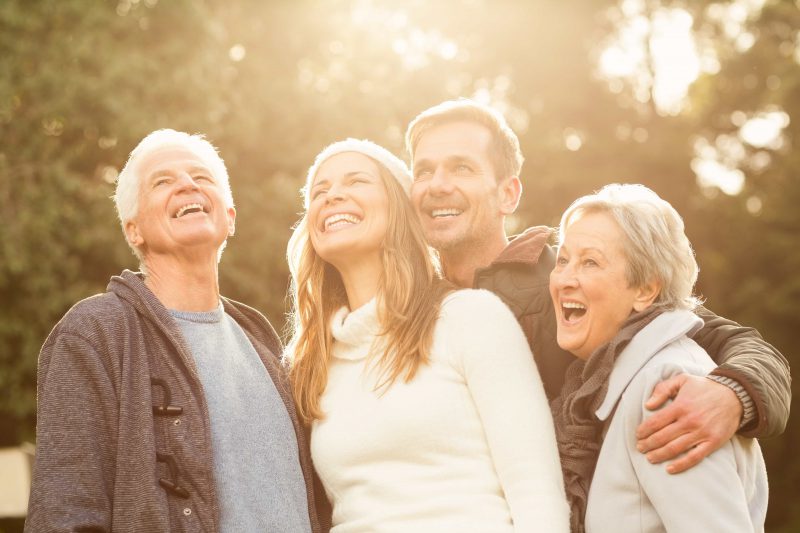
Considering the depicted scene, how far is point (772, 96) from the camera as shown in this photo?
61.0 feet

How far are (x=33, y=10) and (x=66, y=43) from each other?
1.70 feet

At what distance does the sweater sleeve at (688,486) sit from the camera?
2.71 metres

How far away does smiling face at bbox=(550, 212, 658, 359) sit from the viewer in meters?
3.22

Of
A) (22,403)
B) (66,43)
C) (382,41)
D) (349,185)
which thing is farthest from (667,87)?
(349,185)

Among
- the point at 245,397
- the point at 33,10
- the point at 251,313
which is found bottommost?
the point at 245,397

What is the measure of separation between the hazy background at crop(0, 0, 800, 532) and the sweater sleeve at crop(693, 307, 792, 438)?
9.46 meters

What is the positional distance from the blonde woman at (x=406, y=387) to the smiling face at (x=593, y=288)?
0.59ft

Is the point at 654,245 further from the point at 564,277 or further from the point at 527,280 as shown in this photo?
the point at 527,280

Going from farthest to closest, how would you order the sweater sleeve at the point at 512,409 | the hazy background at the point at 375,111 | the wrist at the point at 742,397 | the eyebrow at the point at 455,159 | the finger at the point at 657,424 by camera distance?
the hazy background at the point at 375,111
the eyebrow at the point at 455,159
the sweater sleeve at the point at 512,409
the wrist at the point at 742,397
the finger at the point at 657,424

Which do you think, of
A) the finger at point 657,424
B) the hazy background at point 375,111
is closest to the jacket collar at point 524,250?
the finger at point 657,424

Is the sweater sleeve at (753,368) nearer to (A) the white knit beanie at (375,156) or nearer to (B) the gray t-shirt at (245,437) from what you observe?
(A) the white knit beanie at (375,156)

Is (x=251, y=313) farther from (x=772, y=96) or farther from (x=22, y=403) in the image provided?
(x=772, y=96)

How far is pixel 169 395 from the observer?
3.19 metres

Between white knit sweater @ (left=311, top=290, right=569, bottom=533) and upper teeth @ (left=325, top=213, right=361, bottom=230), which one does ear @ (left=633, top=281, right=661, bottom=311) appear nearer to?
white knit sweater @ (left=311, top=290, right=569, bottom=533)
